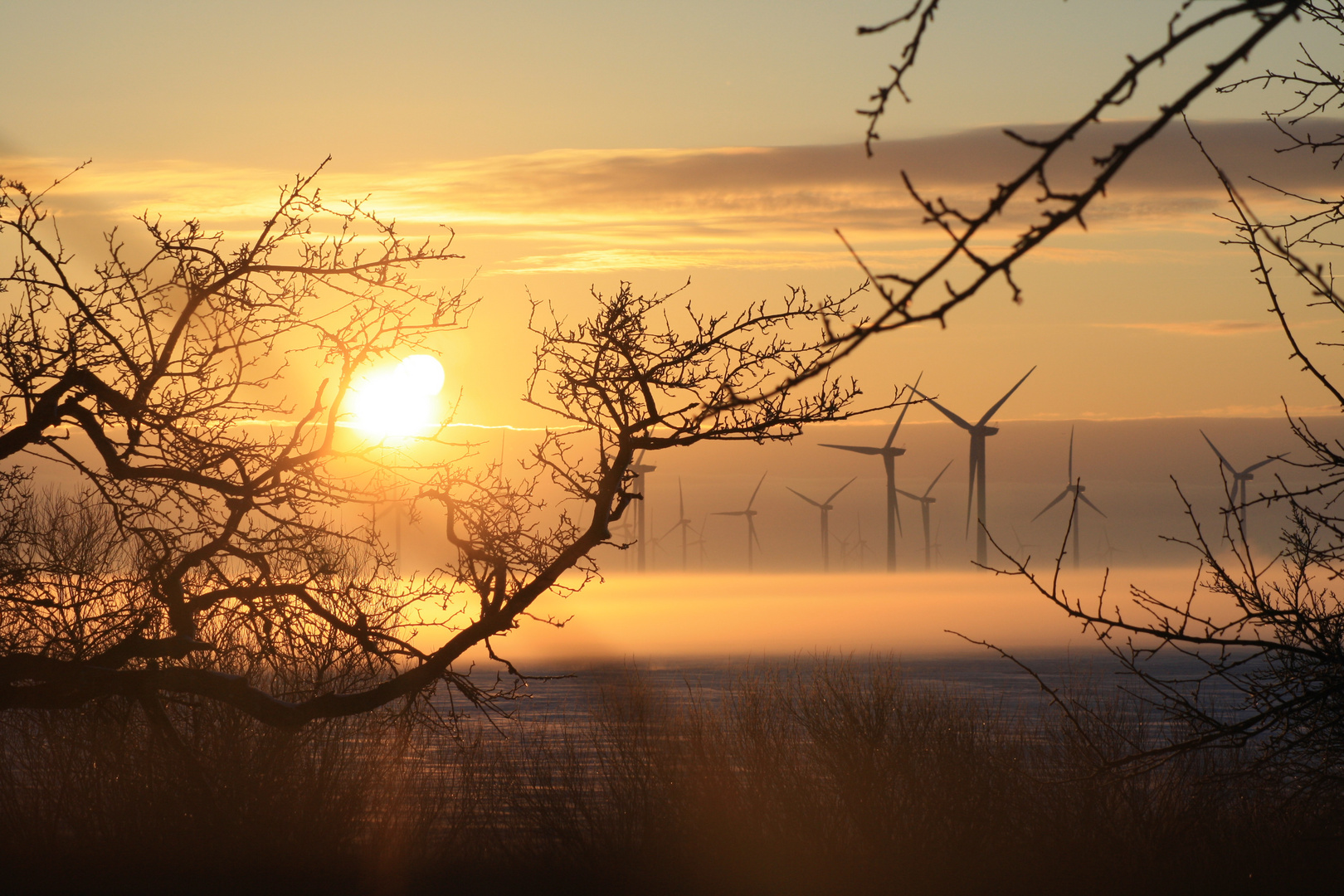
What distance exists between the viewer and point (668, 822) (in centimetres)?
2905

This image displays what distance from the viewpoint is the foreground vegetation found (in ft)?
80.0

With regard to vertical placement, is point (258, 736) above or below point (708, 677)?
above

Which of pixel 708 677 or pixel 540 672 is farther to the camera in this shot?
pixel 540 672

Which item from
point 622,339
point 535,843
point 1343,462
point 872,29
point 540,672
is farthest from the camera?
point 540,672

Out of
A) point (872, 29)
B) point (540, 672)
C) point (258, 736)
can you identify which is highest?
point (872, 29)

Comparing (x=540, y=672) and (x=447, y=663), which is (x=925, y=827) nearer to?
(x=447, y=663)

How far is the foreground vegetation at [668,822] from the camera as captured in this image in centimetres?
2438

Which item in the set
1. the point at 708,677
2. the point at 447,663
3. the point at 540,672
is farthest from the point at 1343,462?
the point at 540,672

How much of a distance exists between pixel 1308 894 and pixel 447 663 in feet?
65.6

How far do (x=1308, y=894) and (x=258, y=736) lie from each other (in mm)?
20620

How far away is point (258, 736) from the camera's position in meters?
23.4

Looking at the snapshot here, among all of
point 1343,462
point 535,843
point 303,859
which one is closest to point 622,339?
point 1343,462

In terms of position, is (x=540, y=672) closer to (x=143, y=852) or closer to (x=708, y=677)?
(x=708, y=677)

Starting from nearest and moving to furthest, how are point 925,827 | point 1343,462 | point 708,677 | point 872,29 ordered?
1. point 872,29
2. point 1343,462
3. point 925,827
4. point 708,677
